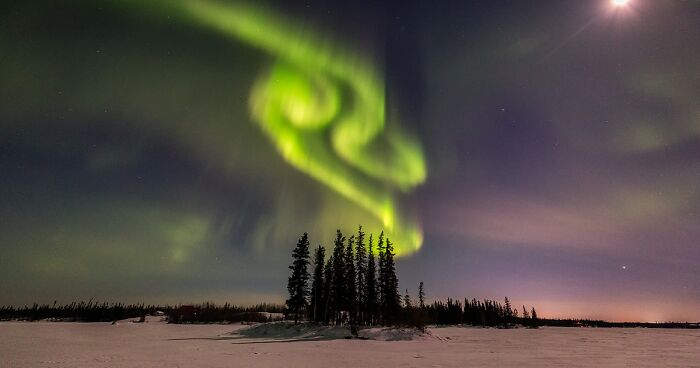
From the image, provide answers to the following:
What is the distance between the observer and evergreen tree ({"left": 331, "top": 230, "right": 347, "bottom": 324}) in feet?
226

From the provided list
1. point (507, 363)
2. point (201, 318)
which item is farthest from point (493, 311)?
point (507, 363)

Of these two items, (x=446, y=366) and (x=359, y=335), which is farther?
(x=359, y=335)

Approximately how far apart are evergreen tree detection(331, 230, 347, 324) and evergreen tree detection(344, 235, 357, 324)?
75cm

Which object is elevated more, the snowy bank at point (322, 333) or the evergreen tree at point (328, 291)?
the evergreen tree at point (328, 291)

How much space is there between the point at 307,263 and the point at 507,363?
161 ft

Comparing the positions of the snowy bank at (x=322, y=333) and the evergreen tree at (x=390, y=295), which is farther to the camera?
the evergreen tree at (x=390, y=295)

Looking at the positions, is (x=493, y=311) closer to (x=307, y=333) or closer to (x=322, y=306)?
(x=322, y=306)

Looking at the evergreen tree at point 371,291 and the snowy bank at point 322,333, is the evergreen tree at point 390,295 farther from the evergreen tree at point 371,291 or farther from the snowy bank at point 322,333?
the snowy bank at point 322,333

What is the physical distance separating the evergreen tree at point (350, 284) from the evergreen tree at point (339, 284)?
0.75 meters

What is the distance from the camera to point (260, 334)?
55.6m

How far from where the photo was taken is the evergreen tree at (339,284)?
68.9 metres

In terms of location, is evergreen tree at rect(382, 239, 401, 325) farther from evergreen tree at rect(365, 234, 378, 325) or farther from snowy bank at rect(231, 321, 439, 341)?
snowy bank at rect(231, 321, 439, 341)

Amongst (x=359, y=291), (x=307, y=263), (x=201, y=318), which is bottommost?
(x=201, y=318)

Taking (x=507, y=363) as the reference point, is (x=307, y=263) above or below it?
above
